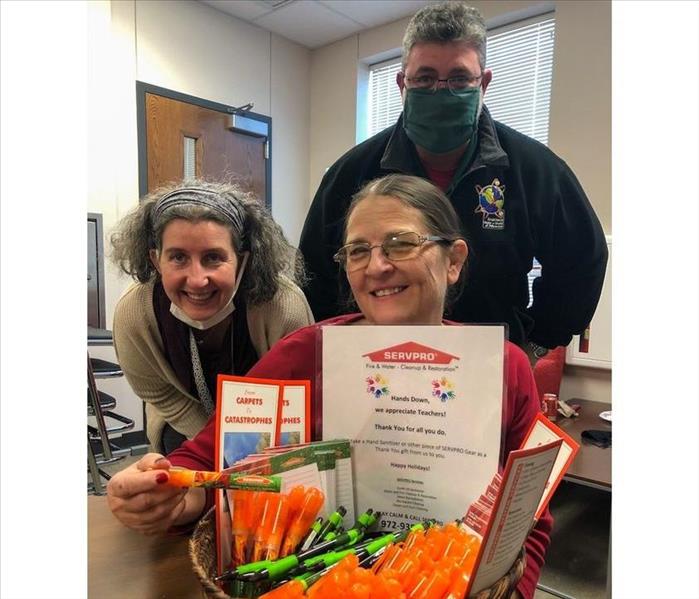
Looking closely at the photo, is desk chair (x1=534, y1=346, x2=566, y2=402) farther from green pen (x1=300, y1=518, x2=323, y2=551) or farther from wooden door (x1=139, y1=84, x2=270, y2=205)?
green pen (x1=300, y1=518, x2=323, y2=551)

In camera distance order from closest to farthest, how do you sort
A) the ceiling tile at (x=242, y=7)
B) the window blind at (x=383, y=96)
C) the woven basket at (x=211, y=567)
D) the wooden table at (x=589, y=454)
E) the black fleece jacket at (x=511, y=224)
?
the woven basket at (x=211, y=567) → the black fleece jacket at (x=511, y=224) → the wooden table at (x=589, y=454) → the ceiling tile at (x=242, y=7) → the window blind at (x=383, y=96)

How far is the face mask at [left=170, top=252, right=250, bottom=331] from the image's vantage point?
4.14ft

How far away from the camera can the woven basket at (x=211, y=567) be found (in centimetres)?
47

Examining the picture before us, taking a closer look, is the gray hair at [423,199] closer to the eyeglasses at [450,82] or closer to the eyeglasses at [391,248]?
the eyeglasses at [391,248]

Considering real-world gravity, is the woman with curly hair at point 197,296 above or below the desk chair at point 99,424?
above

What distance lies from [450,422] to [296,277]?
0.90 meters

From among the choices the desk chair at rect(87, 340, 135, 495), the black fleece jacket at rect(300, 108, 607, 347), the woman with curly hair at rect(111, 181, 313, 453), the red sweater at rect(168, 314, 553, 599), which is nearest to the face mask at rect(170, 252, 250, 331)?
the woman with curly hair at rect(111, 181, 313, 453)

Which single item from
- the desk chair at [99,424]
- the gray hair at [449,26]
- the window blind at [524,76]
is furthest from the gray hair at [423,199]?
the window blind at [524,76]

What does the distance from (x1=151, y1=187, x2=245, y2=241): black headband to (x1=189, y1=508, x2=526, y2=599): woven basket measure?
2.53 feet

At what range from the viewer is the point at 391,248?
89 centimetres

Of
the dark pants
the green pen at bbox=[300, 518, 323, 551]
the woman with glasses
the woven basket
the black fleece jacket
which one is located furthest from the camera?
the dark pants

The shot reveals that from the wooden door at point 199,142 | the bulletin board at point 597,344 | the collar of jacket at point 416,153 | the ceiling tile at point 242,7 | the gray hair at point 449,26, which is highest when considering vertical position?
the ceiling tile at point 242,7

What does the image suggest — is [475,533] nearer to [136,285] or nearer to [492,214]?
[492,214]
